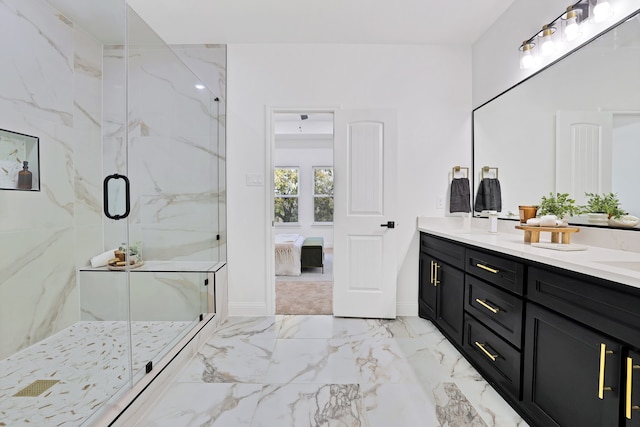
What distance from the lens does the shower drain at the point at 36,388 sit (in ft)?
4.71

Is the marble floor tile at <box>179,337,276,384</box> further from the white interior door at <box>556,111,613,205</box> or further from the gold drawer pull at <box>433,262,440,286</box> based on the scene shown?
the white interior door at <box>556,111,613,205</box>

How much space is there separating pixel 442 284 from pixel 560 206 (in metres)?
1.01

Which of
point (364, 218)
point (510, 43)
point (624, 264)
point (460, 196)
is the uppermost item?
point (510, 43)

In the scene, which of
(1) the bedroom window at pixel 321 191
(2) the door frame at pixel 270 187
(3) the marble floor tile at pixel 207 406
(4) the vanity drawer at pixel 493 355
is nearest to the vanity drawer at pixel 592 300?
(4) the vanity drawer at pixel 493 355

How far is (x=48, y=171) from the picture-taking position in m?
1.80

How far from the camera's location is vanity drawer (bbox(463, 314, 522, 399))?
1.58 metres

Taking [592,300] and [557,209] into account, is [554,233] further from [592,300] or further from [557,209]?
[592,300]

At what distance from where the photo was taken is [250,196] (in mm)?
2982

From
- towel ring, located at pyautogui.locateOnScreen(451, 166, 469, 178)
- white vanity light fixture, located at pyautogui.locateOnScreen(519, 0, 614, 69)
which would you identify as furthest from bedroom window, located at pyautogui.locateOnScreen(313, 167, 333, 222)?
white vanity light fixture, located at pyautogui.locateOnScreen(519, 0, 614, 69)

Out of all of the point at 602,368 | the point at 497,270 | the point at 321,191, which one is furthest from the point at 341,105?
the point at 321,191

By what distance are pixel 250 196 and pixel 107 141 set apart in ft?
4.21

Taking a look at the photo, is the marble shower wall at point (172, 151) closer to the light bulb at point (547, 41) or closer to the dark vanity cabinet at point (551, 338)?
the dark vanity cabinet at point (551, 338)

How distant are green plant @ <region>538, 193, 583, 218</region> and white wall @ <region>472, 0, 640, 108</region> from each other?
3.06ft

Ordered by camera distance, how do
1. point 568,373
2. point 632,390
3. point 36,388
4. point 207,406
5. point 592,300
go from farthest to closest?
point 207,406 < point 36,388 < point 568,373 < point 592,300 < point 632,390
